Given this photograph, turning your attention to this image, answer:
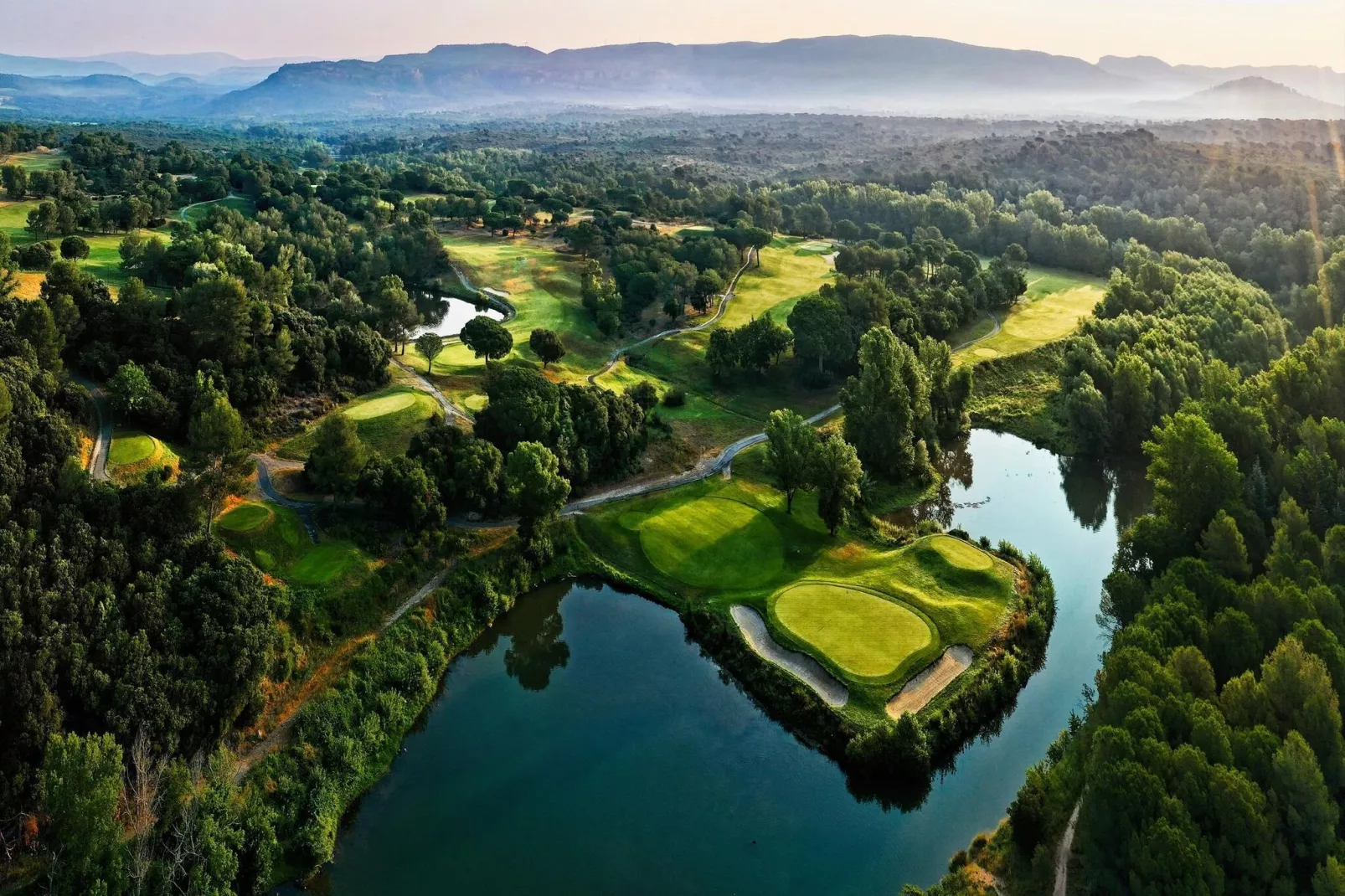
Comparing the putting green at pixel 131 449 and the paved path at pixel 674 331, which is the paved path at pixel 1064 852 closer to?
the putting green at pixel 131 449

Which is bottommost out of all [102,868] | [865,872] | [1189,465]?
[865,872]

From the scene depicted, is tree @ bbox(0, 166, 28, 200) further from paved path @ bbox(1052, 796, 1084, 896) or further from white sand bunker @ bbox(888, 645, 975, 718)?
paved path @ bbox(1052, 796, 1084, 896)

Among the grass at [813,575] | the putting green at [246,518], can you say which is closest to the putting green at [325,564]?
the putting green at [246,518]

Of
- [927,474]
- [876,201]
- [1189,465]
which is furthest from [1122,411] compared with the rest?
[876,201]

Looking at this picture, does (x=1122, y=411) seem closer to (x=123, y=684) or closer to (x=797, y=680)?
(x=797, y=680)

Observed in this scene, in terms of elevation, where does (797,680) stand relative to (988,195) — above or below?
below

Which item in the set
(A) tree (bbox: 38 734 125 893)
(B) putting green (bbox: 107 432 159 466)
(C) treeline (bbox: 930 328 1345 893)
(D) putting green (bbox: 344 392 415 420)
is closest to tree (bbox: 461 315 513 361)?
(D) putting green (bbox: 344 392 415 420)

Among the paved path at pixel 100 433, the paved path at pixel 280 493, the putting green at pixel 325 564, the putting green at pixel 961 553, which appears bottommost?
the putting green at pixel 961 553
